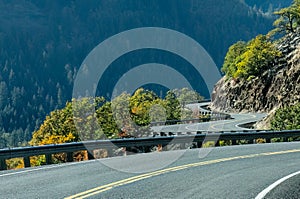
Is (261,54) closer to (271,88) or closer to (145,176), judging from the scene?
(271,88)

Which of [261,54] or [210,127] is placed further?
[261,54]

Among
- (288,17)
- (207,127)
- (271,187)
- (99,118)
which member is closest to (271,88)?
(207,127)

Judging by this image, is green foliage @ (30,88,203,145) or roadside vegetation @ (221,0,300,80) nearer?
green foliage @ (30,88,203,145)

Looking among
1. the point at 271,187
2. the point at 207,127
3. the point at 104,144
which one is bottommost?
the point at 207,127

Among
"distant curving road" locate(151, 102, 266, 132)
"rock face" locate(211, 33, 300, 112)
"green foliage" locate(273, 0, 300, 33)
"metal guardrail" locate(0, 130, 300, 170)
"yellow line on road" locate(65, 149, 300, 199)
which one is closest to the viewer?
"yellow line on road" locate(65, 149, 300, 199)

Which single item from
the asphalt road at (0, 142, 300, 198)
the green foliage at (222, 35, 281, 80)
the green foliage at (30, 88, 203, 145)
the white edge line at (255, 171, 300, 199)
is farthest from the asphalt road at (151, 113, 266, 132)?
the white edge line at (255, 171, 300, 199)

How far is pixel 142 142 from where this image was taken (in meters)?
18.5

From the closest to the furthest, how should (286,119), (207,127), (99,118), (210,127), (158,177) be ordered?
(158,177), (286,119), (210,127), (207,127), (99,118)

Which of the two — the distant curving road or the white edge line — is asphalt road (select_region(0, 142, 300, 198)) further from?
Result: the distant curving road

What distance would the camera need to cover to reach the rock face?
5741cm

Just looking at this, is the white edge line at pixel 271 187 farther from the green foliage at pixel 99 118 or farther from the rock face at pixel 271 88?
the green foliage at pixel 99 118

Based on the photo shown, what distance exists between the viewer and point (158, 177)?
1091cm

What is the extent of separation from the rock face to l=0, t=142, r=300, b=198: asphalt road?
40.8 meters

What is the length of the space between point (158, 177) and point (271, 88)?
5770 centimetres
